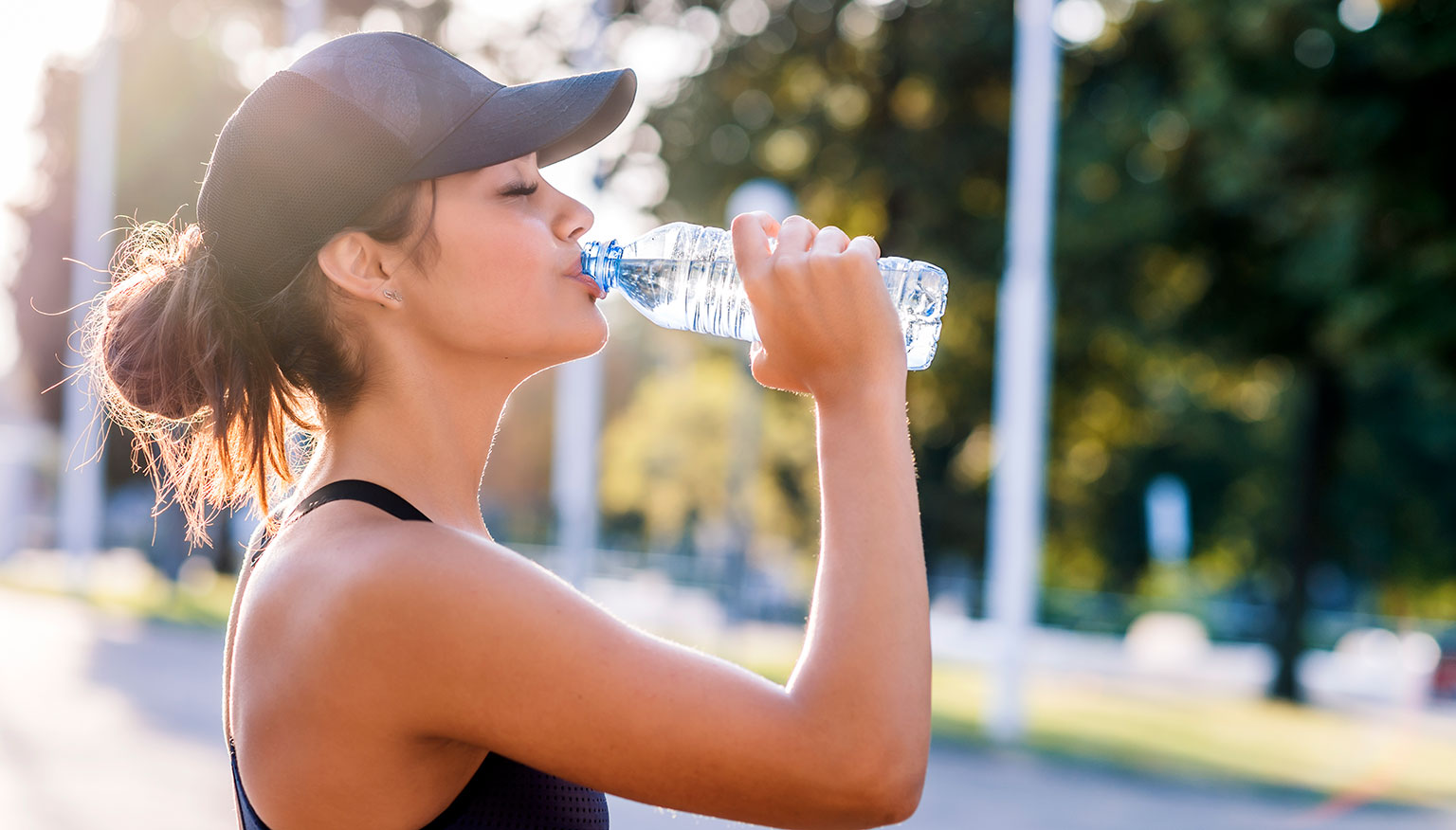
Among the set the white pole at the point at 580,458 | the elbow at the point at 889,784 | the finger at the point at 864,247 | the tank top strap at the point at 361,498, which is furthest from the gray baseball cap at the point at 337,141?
the white pole at the point at 580,458

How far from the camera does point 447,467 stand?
5.72ft

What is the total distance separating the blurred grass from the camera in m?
11.1

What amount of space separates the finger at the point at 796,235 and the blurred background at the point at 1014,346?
2.49 feet

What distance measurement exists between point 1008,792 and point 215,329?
8.47 metres

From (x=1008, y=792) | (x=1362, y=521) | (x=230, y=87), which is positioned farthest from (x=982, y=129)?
(x=1362, y=521)

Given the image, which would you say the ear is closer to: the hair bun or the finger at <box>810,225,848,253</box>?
the hair bun

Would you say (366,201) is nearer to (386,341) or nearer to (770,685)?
(386,341)

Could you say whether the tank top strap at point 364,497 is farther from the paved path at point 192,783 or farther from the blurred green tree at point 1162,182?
the blurred green tree at point 1162,182

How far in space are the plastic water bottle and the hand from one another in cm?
70

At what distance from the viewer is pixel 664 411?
40250mm

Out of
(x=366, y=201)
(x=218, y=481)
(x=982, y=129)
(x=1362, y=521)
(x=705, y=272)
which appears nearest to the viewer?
(x=366, y=201)

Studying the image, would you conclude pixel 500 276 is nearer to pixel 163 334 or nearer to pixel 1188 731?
pixel 163 334

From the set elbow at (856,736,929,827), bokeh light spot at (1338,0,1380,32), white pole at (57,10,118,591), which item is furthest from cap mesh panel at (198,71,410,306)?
white pole at (57,10,118,591)

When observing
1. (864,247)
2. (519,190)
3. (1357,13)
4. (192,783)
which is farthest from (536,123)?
(1357,13)
